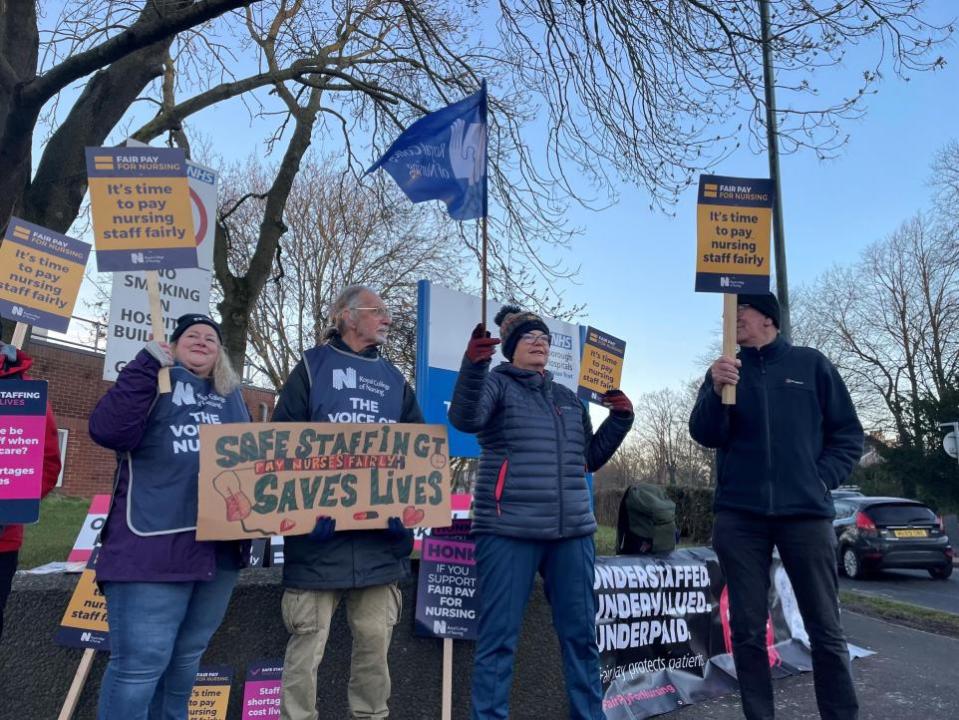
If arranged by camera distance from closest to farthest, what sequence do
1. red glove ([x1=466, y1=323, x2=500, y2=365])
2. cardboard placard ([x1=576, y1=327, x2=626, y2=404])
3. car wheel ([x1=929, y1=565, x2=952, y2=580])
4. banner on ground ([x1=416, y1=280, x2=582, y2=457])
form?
red glove ([x1=466, y1=323, x2=500, y2=365]), cardboard placard ([x1=576, y1=327, x2=626, y2=404]), banner on ground ([x1=416, y1=280, x2=582, y2=457]), car wheel ([x1=929, y1=565, x2=952, y2=580])

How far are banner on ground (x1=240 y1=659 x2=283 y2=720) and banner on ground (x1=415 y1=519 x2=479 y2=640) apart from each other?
731 millimetres

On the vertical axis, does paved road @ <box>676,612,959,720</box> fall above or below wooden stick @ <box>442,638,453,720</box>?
below

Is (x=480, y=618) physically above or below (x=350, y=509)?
below

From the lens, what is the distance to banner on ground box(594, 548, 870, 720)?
170 inches

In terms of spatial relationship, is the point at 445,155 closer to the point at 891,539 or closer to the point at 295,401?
the point at 295,401

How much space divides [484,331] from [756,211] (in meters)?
1.45

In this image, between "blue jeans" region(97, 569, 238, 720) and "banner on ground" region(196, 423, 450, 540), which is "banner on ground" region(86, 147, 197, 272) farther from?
"blue jeans" region(97, 569, 238, 720)

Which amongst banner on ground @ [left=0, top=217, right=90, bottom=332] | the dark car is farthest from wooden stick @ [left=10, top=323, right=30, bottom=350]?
the dark car

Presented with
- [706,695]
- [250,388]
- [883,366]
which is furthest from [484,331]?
[883,366]

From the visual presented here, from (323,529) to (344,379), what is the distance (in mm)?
667

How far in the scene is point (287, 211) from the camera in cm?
1888

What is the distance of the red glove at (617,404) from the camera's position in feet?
11.9

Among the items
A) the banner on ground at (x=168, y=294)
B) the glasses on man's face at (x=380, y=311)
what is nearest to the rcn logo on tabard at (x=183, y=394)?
the glasses on man's face at (x=380, y=311)

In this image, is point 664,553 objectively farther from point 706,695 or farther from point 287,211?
point 287,211
